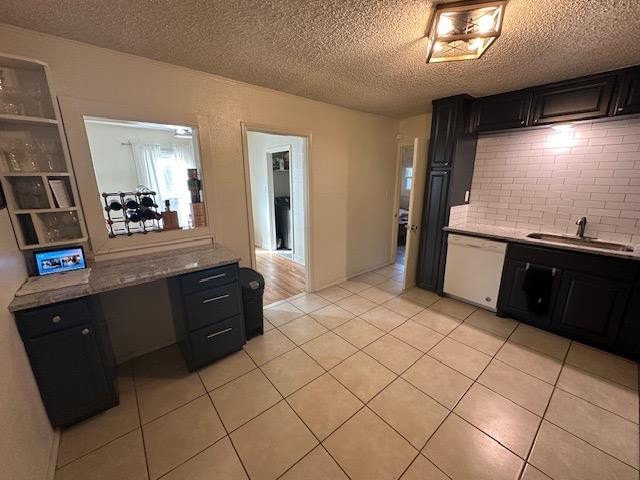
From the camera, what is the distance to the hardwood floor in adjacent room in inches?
134

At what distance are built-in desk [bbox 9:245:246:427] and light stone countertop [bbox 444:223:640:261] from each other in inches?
100

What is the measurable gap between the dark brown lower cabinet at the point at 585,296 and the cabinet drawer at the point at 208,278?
2.74 meters

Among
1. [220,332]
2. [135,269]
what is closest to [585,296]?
[220,332]

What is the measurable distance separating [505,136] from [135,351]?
4.42 meters

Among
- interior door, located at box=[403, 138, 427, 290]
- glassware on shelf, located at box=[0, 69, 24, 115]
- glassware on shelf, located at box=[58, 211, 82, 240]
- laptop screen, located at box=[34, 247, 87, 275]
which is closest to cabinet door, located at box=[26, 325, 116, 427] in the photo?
laptop screen, located at box=[34, 247, 87, 275]

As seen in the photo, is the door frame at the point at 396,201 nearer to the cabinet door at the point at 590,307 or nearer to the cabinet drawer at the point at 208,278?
the cabinet door at the point at 590,307

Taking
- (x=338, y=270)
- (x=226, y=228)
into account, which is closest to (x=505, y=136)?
(x=338, y=270)

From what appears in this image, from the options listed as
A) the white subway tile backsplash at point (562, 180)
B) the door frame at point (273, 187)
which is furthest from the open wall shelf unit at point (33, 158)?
the white subway tile backsplash at point (562, 180)

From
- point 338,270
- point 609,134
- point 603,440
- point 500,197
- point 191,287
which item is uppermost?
point 609,134

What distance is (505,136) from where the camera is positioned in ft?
9.62

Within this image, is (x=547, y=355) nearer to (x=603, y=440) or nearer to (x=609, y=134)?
(x=603, y=440)

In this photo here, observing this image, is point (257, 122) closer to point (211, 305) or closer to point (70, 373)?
→ point (211, 305)

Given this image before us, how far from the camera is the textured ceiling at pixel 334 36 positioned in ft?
4.36

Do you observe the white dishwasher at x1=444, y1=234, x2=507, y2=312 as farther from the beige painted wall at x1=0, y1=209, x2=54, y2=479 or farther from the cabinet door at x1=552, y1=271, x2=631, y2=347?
the beige painted wall at x1=0, y1=209, x2=54, y2=479
